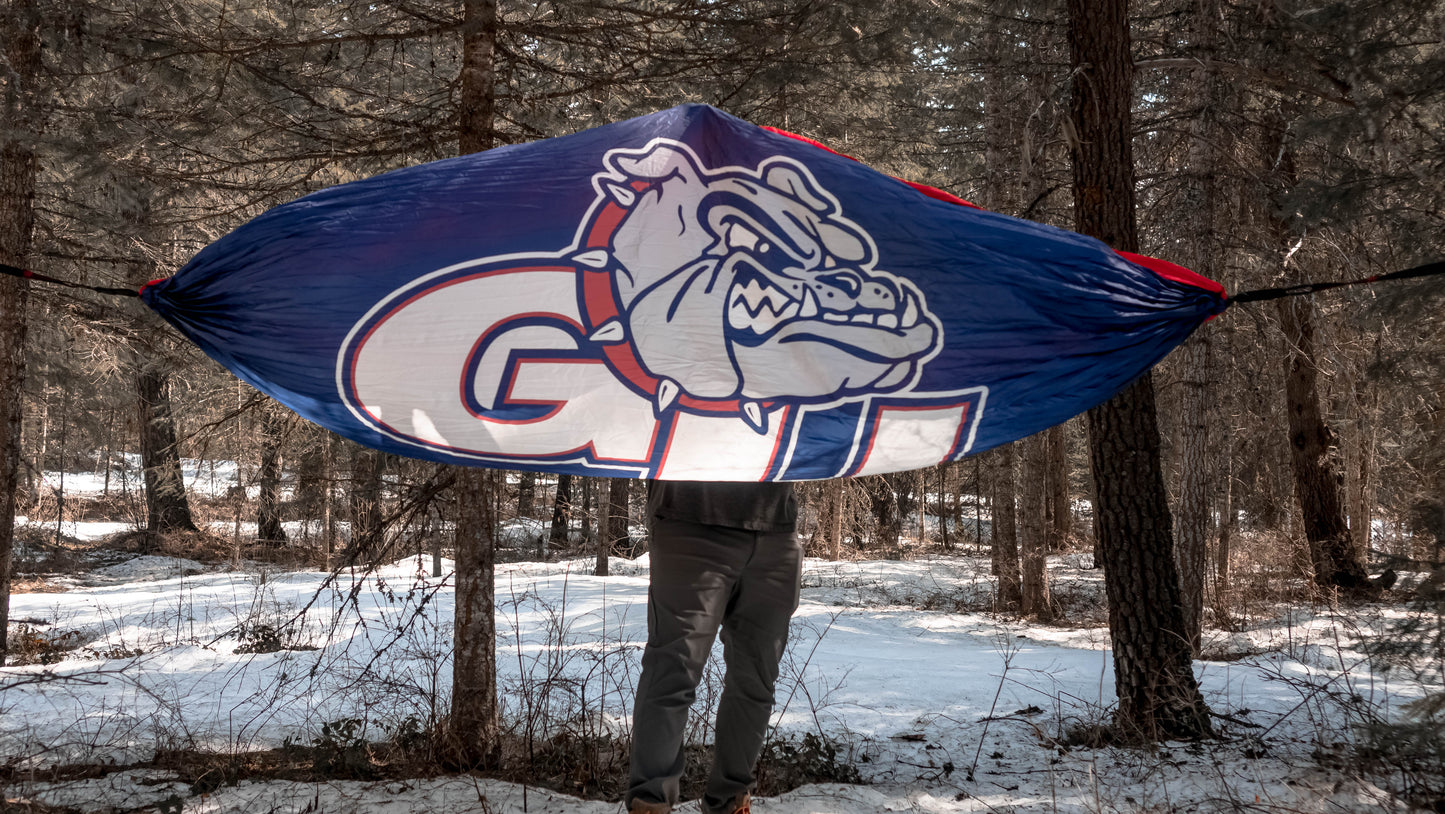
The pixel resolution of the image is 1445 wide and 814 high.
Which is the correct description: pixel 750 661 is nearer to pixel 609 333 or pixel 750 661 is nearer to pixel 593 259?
pixel 609 333

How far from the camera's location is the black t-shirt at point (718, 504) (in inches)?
119

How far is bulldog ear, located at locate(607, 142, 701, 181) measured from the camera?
131 inches

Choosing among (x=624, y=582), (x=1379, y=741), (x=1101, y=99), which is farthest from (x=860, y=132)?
(x=1379, y=741)

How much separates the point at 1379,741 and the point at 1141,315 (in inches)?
70.5

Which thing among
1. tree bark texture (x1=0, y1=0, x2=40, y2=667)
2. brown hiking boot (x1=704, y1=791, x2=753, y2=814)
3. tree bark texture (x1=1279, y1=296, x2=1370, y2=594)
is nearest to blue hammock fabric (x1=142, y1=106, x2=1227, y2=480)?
brown hiking boot (x1=704, y1=791, x2=753, y2=814)

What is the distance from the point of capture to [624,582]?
11.5 m

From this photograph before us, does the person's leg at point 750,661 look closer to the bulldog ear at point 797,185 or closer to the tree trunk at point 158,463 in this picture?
the bulldog ear at point 797,185

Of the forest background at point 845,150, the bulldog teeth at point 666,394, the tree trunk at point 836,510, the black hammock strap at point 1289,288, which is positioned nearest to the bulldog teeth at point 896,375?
the bulldog teeth at point 666,394

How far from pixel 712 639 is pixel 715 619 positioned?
3.5 inches

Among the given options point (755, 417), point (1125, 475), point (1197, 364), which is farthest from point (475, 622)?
point (1197, 364)

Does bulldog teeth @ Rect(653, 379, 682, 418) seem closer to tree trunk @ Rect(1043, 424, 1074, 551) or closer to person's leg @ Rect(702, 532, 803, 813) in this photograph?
person's leg @ Rect(702, 532, 803, 813)

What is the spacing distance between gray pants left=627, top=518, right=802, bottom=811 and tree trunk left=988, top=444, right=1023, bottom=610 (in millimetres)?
7584

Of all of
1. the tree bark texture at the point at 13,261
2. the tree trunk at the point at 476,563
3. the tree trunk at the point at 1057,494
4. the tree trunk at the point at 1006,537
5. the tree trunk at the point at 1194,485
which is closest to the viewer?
the tree trunk at the point at 476,563

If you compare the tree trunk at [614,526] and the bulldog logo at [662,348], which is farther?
the tree trunk at [614,526]
